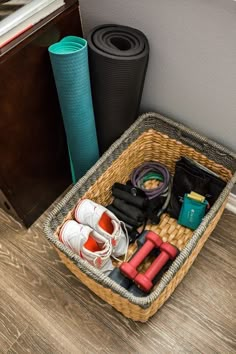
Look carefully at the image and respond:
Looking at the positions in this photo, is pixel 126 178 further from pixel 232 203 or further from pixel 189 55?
pixel 189 55

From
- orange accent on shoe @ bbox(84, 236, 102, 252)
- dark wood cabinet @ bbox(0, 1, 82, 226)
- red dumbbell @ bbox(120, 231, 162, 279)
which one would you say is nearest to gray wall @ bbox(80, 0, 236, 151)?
dark wood cabinet @ bbox(0, 1, 82, 226)

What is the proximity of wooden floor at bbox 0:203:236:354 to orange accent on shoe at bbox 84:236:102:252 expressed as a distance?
184 millimetres

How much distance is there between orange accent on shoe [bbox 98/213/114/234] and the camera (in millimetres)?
1089

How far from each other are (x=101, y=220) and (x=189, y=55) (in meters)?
0.57

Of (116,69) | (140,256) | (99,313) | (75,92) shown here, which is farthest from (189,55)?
(99,313)

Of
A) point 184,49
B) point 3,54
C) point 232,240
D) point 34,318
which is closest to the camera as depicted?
point 3,54

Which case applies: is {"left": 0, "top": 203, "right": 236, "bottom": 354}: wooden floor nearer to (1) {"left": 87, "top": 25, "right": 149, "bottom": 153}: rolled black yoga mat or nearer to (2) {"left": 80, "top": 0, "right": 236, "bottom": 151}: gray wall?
(2) {"left": 80, "top": 0, "right": 236, "bottom": 151}: gray wall

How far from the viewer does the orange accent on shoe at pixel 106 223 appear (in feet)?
3.57

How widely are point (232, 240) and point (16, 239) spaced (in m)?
0.80

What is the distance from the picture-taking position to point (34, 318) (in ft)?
3.61

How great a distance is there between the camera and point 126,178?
1.29 meters

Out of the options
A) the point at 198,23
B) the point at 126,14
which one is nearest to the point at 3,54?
the point at 126,14

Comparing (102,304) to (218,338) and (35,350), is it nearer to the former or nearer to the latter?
(35,350)

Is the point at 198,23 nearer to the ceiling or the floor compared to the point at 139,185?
nearer to the ceiling
